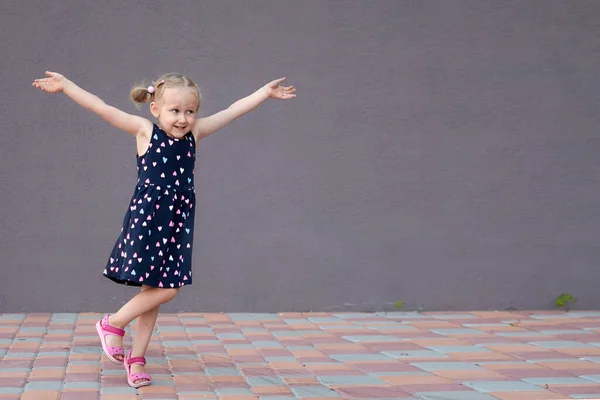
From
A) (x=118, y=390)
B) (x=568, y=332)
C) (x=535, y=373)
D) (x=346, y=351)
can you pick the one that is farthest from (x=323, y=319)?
(x=118, y=390)

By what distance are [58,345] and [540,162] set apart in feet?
11.0

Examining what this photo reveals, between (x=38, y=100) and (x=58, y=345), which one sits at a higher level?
(x=38, y=100)

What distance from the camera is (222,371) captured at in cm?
421

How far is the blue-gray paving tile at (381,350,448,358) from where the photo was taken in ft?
15.2

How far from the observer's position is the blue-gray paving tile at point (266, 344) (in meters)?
4.87

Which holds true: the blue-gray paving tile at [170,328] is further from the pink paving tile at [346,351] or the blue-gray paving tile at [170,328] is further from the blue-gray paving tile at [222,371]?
the blue-gray paving tile at [222,371]

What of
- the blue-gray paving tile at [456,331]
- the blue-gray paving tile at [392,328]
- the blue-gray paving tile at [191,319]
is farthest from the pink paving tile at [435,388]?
the blue-gray paving tile at [191,319]

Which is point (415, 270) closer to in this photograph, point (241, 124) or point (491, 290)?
point (491, 290)

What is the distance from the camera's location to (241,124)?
236 inches

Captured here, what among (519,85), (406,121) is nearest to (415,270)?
(406,121)

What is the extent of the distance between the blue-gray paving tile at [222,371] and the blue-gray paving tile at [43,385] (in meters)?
0.66

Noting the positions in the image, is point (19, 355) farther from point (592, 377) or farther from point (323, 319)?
point (592, 377)

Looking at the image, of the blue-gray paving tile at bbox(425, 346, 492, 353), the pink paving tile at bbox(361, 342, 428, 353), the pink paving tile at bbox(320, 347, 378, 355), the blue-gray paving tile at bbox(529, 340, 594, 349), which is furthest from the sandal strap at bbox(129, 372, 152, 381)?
the blue-gray paving tile at bbox(529, 340, 594, 349)

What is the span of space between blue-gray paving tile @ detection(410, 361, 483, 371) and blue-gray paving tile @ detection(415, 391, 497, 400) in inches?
19.2
